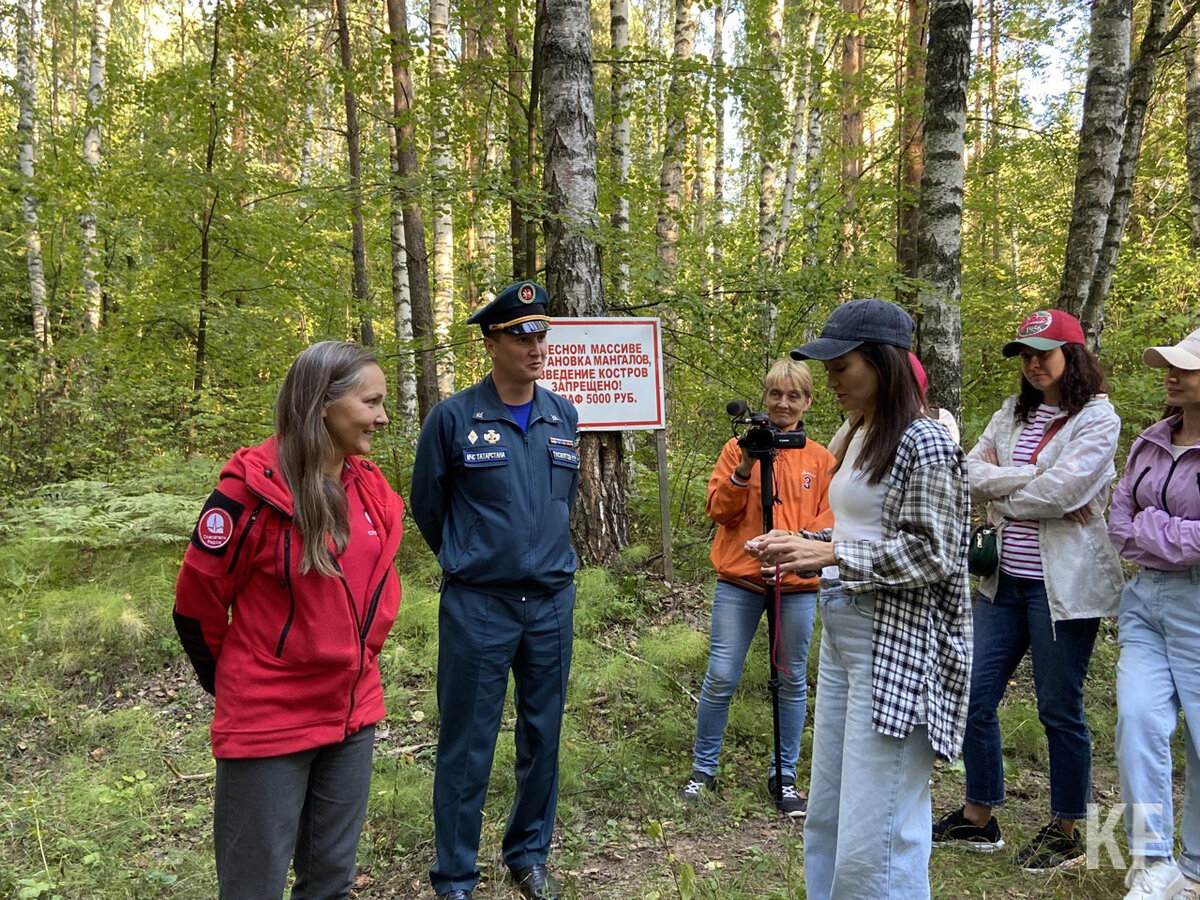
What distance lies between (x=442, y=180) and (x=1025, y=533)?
5266 millimetres

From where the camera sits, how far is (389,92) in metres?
8.41

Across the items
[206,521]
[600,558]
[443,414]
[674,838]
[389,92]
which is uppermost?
[389,92]

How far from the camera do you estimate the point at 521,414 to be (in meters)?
3.10

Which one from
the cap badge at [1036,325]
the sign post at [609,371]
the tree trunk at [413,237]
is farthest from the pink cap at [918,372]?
the tree trunk at [413,237]

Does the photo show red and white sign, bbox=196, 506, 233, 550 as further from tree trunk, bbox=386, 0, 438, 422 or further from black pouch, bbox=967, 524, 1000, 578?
tree trunk, bbox=386, 0, 438, 422

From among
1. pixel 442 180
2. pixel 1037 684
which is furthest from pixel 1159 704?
pixel 442 180

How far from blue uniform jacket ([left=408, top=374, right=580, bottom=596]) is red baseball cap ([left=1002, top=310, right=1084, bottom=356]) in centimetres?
208

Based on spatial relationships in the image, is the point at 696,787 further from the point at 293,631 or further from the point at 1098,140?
the point at 1098,140

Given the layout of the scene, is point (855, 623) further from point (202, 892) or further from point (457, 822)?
point (202, 892)

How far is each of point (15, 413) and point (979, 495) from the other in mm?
9925

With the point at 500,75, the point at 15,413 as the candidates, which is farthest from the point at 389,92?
the point at 15,413

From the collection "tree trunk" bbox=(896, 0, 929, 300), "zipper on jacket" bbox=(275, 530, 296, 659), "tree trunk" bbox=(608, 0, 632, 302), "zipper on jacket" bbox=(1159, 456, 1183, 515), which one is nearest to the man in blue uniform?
"zipper on jacket" bbox=(275, 530, 296, 659)

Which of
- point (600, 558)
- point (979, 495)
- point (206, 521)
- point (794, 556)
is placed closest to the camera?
point (206, 521)

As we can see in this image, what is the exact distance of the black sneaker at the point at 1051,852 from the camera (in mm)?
3160
